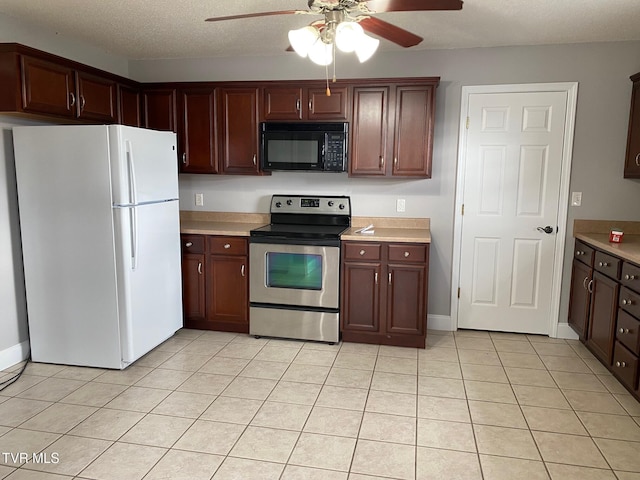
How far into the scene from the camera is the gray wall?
12.2 feet

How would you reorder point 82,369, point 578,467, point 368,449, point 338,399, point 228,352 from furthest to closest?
point 228,352 < point 82,369 < point 338,399 < point 368,449 < point 578,467

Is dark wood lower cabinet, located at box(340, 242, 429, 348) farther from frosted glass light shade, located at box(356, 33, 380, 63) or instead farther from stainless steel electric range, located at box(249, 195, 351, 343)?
frosted glass light shade, located at box(356, 33, 380, 63)

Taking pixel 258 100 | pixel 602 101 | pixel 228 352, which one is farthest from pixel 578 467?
pixel 258 100

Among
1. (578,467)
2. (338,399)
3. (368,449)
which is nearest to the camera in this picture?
(578,467)

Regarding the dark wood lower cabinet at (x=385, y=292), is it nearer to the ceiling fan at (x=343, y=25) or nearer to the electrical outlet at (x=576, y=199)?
the electrical outlet at (x=576, y=199)

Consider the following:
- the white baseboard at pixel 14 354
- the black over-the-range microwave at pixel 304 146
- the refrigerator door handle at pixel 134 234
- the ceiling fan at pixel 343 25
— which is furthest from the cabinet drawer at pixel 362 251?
the white baseboard at pixel 14 354

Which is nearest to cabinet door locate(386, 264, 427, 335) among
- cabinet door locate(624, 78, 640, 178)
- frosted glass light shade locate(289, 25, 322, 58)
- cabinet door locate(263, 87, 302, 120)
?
cabinet door locate(263, 87, 302, 120)

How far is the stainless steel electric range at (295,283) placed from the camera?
372cm

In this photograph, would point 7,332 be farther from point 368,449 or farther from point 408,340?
point 408,340

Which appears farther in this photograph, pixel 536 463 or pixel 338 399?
pixel 338 399

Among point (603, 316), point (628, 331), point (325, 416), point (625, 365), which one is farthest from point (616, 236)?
point (325, 416)

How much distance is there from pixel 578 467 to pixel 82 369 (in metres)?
3.08

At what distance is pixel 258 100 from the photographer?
397 centimetres

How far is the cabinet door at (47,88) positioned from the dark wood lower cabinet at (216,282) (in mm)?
1329
